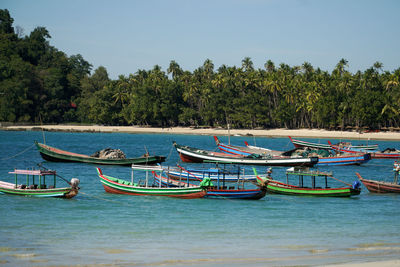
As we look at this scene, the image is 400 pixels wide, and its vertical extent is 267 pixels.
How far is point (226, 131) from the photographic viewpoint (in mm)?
126250

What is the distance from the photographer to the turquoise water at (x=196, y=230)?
664 inches

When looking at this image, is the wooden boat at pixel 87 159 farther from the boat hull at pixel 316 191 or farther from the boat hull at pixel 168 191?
the boat hull at pixel 316 191

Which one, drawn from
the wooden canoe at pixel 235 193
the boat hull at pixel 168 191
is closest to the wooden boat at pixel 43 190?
the boat hull at pixel 168 191

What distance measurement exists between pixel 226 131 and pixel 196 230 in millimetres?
104342

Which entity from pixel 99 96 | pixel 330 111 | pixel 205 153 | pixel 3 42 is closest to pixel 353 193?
pixel 205 153

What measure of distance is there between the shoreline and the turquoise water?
75.2 m

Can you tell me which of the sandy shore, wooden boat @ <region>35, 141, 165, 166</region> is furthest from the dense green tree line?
the sandy shore

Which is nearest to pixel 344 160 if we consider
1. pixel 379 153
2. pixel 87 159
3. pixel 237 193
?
pixel 379 153

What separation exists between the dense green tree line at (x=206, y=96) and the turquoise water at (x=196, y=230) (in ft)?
267

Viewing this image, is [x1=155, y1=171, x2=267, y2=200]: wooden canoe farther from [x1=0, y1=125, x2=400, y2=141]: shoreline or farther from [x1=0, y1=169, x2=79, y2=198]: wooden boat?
[x1=0, y1=125, x2=400, y2=141]: shoreline

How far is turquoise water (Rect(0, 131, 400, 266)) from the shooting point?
16.9 m

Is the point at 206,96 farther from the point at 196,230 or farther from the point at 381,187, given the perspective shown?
the point at 196,230

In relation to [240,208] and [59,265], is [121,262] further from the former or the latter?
[240,208]

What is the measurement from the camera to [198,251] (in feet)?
59.1
